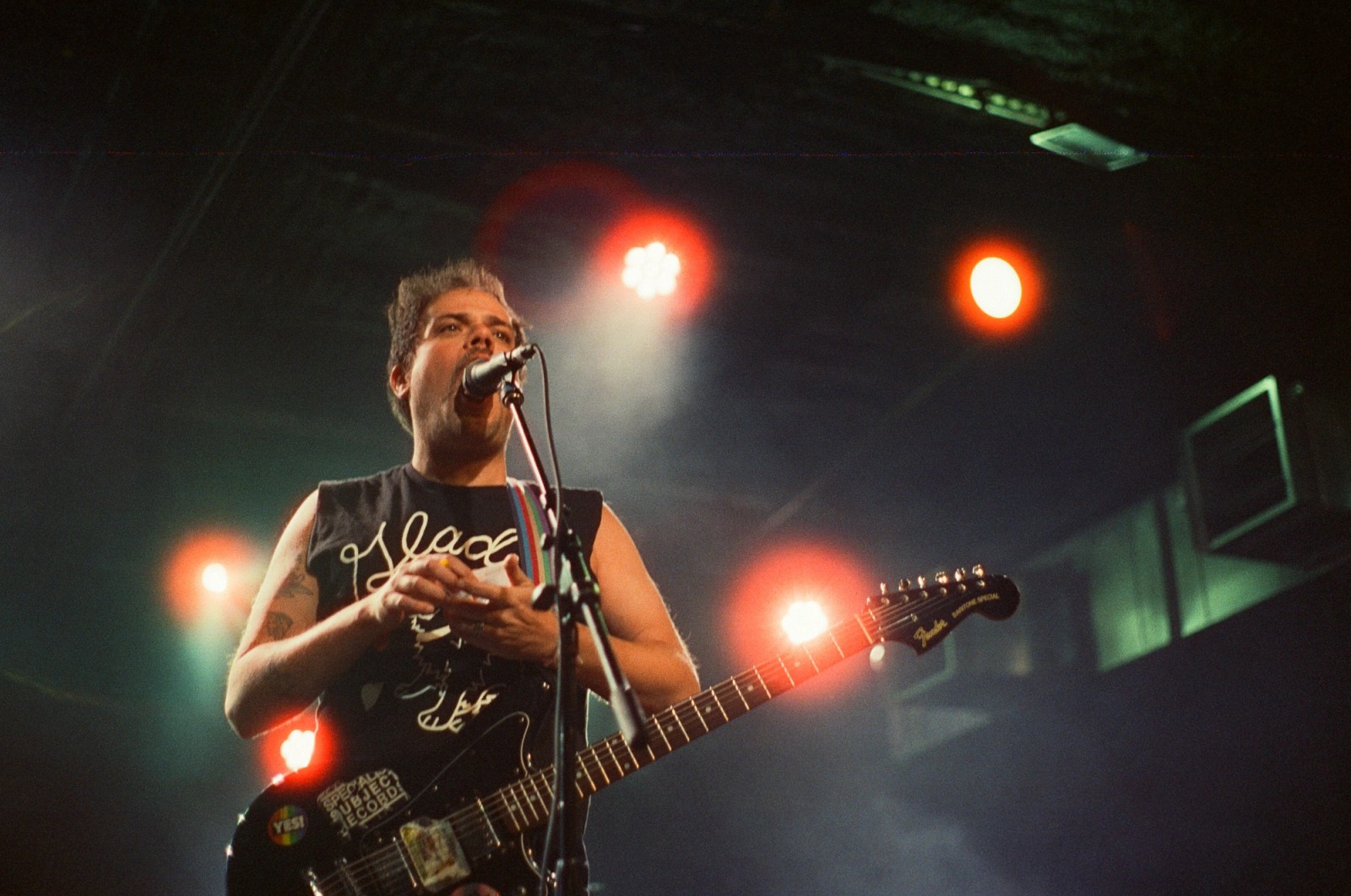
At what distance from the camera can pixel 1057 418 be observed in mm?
7434

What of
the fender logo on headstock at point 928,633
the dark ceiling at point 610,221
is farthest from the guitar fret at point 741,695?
the dark ceiling at point 610,221

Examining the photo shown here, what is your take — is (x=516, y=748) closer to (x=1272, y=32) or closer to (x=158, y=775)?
(x=1272, y=32)

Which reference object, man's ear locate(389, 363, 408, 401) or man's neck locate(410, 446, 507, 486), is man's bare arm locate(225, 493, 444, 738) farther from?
man's ear locate(389, 363, 408, 401)

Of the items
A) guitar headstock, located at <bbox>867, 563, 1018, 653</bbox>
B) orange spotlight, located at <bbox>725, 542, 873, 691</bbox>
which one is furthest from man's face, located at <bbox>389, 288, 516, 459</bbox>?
orange spotlight, located at <bbox>725, 542, 873, 691</bbox>

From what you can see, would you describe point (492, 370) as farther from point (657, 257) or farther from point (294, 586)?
point (657, 257)

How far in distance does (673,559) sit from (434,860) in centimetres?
621

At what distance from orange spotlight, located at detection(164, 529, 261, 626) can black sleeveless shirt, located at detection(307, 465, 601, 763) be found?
15.5 feet

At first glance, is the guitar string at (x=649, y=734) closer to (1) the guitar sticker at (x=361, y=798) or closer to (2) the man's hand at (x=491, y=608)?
(1) the guitar sticker at (x=361, y=798)

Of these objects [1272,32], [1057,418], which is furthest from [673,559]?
[1272,32]

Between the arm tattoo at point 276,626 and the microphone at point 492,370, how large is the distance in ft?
2.43

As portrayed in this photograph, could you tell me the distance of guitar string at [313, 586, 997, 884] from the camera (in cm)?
255

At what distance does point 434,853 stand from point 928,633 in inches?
51.5

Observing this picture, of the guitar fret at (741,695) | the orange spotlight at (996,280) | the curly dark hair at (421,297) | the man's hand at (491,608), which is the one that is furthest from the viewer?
the orange spotlight at (996,280)

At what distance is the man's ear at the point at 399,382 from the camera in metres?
3.49
